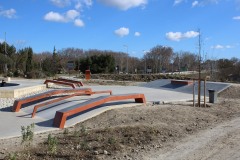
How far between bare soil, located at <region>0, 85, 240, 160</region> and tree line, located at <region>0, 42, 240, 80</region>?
6819 millimetres

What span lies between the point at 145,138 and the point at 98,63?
5161 cm

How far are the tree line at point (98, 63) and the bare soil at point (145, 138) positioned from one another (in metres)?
6.82

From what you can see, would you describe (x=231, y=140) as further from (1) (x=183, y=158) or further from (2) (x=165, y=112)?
(2) (x=165, y=112)

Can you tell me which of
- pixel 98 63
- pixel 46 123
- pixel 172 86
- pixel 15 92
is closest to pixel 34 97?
pixel 46 123

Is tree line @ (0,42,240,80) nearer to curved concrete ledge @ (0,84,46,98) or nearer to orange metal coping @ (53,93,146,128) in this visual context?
orange metal coping @ (53,93,146,128)

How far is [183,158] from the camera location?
21.9 ft

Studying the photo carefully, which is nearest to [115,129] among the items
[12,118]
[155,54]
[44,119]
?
[44,119]

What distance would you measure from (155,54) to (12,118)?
6482 centimetres

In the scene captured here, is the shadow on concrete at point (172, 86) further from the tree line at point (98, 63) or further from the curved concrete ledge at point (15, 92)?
the curved concrete ledge at point (15, 92)

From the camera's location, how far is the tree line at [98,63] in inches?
1516

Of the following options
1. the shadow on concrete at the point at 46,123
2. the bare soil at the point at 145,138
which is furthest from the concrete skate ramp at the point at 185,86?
the shadow on concrete at the point at 46,123

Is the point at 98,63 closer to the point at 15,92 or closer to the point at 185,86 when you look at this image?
the point at 185,86

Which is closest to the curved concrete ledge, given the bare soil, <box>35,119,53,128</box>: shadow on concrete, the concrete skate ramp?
<box>35,119,53,128</box>: shadow on concrete

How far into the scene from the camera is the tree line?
3850cm
